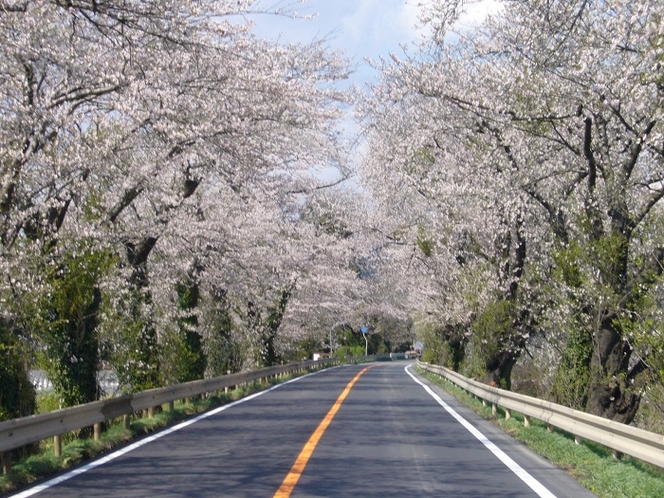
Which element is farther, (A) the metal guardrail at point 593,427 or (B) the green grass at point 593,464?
(B) the green grass at point 593,464

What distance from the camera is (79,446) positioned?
12.1 m

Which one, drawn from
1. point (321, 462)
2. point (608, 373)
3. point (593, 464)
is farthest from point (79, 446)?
point (608, 373)

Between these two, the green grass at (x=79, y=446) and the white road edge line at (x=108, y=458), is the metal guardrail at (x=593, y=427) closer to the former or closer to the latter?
the white road edge line at (x=108, y=458)

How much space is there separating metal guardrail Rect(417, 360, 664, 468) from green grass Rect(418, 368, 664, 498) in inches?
9.8

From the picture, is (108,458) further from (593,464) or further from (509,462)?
(593,464)

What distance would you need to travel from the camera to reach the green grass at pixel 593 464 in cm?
927

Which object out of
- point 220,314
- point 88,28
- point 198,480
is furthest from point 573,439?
point 220,314

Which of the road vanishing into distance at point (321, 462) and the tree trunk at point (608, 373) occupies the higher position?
the tree trunk at point (608, 373)

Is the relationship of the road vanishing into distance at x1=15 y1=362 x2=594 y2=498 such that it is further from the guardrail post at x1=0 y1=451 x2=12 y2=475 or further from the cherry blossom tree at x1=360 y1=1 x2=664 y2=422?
the cherry blossom tree at x1=360 y1=1 x2=664 y2=422

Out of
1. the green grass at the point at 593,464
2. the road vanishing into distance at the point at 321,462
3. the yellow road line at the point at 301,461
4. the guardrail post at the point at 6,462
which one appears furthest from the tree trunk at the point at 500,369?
the guardrail post at the point at 6,462

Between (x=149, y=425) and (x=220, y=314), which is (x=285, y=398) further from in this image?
(x=149, y=425)

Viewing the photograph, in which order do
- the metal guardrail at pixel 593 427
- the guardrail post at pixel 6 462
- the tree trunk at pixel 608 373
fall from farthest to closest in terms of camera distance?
1. the tree trunk at pixel 608 373
2. the guardrail post at pixel 6 462
3. the metal guardrail at pixel 593 427

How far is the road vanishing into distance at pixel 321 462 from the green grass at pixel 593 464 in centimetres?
25

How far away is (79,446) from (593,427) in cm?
714
